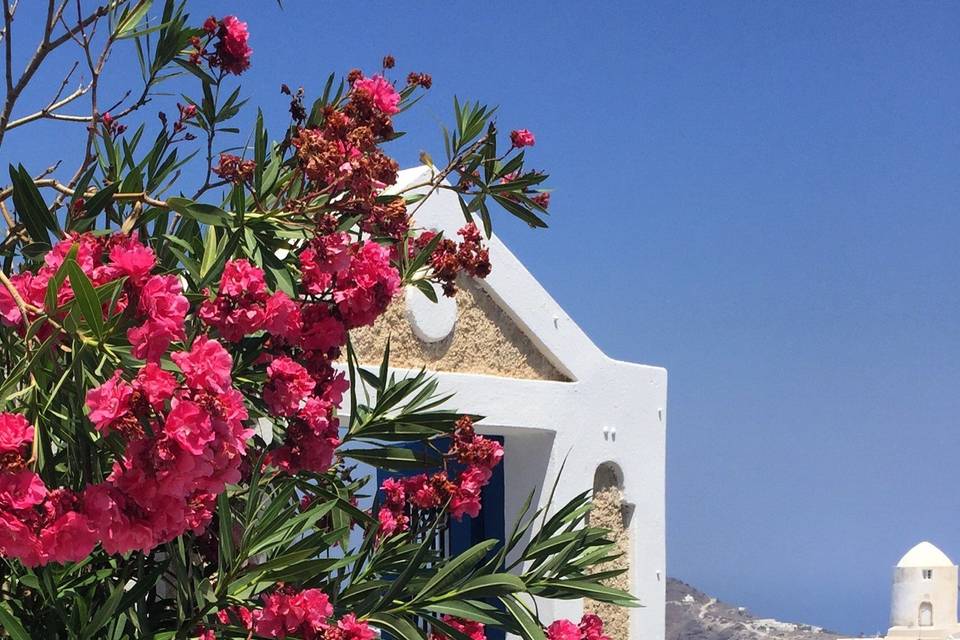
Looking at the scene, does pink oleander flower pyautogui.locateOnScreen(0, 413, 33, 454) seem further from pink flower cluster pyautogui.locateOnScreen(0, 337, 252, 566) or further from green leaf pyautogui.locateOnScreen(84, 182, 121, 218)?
green leaf pyautogui.locateOnScreen(84, 182, 121, 218)

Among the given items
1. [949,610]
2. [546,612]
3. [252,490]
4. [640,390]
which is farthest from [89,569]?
[949,610]

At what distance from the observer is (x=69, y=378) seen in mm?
3066

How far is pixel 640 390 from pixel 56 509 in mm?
8451

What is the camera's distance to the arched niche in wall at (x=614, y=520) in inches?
399

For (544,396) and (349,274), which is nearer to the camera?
(349,274)

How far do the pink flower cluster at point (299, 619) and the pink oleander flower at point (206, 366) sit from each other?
48.1 inches

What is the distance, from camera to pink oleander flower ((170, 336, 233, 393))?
2.49 metres

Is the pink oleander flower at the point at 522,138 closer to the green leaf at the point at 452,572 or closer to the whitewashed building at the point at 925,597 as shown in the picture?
the green leaf at the point at 452,572

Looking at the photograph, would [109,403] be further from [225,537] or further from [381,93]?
[381,93]

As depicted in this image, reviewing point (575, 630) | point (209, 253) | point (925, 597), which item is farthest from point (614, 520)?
point (925, 597)

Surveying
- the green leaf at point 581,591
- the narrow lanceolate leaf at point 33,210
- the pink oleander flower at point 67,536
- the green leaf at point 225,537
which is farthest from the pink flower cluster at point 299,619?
the narrow lanceolate leaf at point 33,210

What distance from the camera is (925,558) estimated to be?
93.6 feet

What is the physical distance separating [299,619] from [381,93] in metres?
1.79

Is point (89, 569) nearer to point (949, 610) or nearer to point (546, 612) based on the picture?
point (546, 612)
